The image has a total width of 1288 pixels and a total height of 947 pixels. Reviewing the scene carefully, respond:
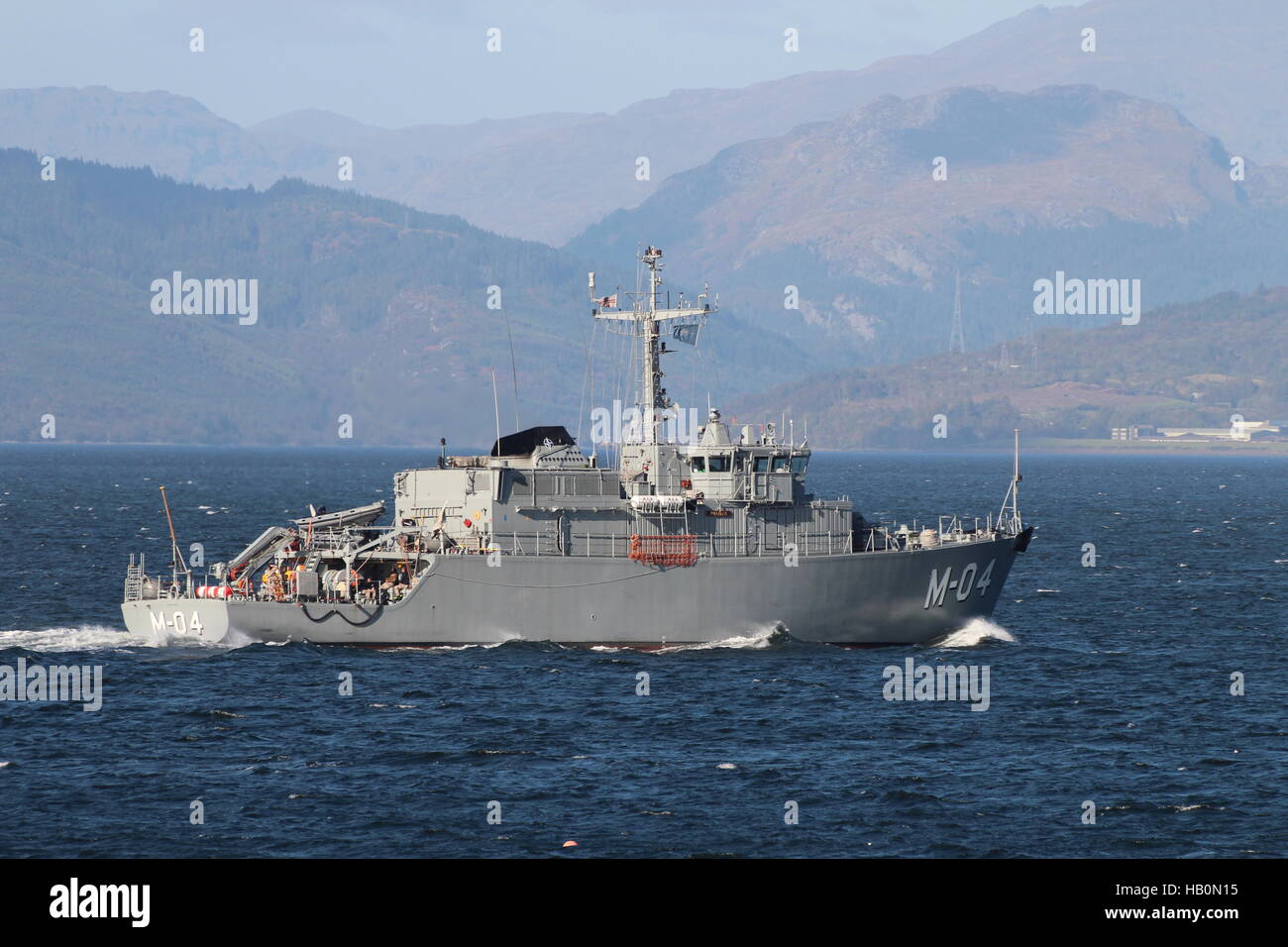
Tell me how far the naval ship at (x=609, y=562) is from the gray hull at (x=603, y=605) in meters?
0.04

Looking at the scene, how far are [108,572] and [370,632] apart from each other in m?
27.9

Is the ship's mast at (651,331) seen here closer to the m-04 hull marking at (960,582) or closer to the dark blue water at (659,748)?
the dark blue water at (659,748)

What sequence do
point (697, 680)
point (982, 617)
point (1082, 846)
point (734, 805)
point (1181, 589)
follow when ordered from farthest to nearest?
point (1181, 589) < point (982, 617) < point (697, 680) < point (734, 805) < point (1082, 846)

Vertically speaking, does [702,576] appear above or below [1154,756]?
above

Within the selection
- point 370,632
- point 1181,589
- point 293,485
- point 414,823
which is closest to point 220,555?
point 370,632

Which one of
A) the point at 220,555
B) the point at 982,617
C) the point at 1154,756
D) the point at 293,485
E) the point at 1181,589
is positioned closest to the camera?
the point at 1154,756

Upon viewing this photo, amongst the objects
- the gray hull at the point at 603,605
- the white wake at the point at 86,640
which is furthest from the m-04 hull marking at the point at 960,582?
the white wake at the point at 86,640

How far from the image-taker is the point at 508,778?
34.3 m

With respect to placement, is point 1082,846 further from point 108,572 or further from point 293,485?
point 293,485

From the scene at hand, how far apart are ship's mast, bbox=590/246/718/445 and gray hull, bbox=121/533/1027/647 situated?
4.64 m

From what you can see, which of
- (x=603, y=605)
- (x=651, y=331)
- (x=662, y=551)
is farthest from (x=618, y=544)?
(x=651, y=331)

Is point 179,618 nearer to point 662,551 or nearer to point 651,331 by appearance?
point 662,551

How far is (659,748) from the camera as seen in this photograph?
3688 centimetres

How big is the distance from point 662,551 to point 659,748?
33.5 ft
